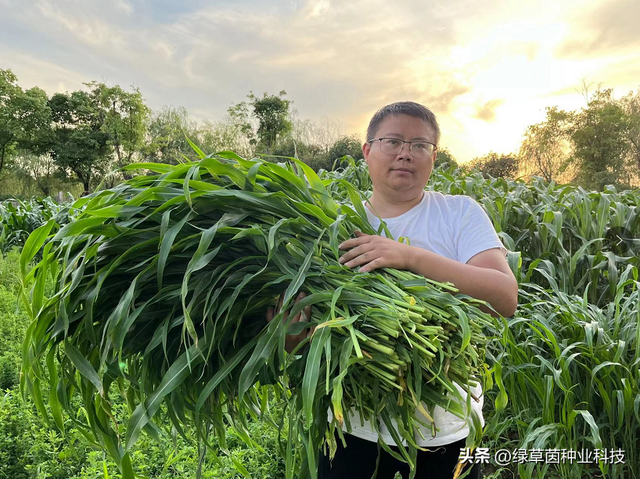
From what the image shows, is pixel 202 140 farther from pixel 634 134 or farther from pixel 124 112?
pixel 634 134

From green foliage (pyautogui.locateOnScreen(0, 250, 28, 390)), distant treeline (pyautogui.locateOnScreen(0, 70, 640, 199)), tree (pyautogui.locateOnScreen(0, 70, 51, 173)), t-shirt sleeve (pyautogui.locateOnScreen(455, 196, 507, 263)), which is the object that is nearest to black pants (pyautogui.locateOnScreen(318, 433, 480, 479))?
t-shirt sleeve (pyautogui.locateOnScreen(455, 196, 507, 263))

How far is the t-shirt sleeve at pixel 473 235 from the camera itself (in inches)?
43.1

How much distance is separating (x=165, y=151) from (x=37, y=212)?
86.0 ft

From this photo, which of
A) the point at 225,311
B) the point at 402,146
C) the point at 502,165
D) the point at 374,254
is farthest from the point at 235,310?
the point at 502,165

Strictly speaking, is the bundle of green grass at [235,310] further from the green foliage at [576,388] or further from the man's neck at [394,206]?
the green foliage at [576,388]

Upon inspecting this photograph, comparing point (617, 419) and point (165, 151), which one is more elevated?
point (165, 151)

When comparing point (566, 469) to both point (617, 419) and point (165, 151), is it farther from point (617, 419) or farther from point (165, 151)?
point (165, 151)

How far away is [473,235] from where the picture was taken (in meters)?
1.12

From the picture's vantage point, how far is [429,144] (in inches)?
46.4

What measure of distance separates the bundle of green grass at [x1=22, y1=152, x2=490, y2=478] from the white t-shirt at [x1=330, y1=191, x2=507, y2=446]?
118 mm

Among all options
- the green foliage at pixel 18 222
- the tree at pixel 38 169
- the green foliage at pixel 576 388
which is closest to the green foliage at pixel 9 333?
the green foliage at pixel 576 388

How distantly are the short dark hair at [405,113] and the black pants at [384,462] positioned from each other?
0.84m

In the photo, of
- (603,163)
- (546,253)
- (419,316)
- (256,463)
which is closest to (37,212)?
(256,463)

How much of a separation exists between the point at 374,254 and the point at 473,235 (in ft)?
1.20
